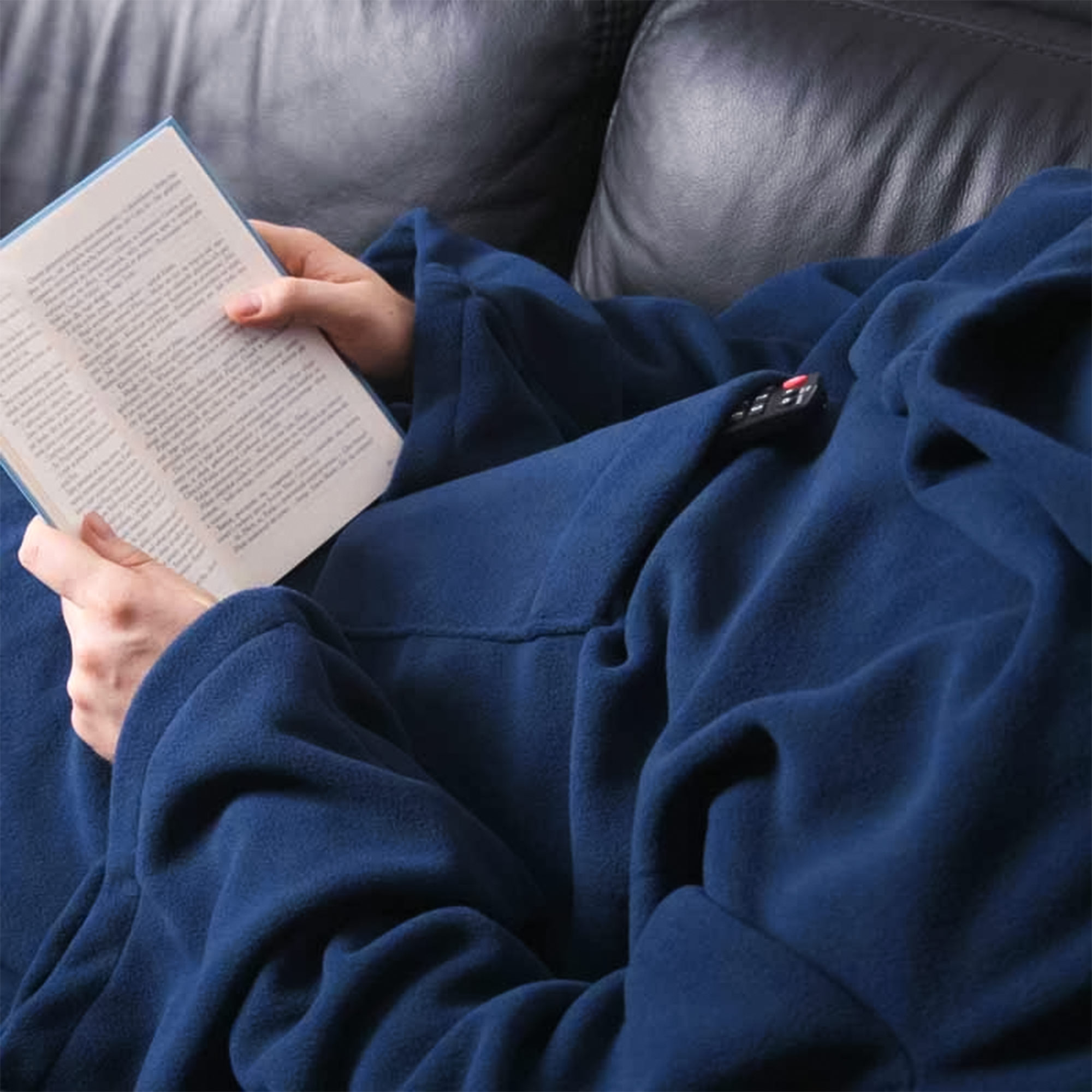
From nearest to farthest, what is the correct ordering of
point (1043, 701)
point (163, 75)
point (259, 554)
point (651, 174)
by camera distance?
point (1043, 701) → point (259, 554) → point (651, 174) → point (163, 75)

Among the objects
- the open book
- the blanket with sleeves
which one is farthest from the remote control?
the open book

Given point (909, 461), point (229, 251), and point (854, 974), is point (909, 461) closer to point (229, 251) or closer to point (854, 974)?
point (854, 974)

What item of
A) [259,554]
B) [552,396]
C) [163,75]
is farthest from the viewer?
[163,75]

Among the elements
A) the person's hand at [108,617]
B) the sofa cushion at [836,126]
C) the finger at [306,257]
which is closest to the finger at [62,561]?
the person's hand at [108,617]

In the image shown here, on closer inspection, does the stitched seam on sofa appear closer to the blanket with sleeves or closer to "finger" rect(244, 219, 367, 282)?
the blanket with sleeves

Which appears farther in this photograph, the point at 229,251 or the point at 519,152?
the point at 519,152

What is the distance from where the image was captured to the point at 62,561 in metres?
0.72

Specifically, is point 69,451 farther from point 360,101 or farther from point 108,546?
point 360,101

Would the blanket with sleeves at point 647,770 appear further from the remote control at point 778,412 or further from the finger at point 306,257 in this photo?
the finger at point 306,257

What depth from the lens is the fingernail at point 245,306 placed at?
802 millimetres

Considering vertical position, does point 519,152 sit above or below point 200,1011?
above

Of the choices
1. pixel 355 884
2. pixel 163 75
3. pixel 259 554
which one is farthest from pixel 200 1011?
pixel 163 75

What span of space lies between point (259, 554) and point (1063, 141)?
543 millimetres

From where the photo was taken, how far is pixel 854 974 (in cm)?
51
